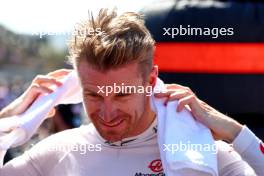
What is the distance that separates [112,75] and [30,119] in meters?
0.37

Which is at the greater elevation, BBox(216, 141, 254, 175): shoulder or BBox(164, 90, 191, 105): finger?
BBox(164, 90, 191, 105): finger

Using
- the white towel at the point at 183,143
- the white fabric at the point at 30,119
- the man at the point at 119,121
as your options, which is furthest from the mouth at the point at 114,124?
the white fabric at the point at 30,119

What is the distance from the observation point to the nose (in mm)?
1852

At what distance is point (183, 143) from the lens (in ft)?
5.88

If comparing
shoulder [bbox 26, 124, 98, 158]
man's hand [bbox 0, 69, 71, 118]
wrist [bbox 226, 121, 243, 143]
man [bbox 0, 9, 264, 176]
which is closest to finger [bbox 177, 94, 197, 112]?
man [bbox 0, 9, 264, 176]

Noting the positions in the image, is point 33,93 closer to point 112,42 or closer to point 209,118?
point 112,42

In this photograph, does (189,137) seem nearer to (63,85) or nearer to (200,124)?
(200,124)

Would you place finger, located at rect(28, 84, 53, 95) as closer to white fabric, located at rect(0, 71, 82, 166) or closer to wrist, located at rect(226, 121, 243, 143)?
white fabric, located at rect(0, 71, 82, 166)

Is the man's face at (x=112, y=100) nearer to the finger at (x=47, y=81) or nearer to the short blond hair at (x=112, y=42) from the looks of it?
the short blond hair at (x=112, y=42)

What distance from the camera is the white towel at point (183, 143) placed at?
1.75m

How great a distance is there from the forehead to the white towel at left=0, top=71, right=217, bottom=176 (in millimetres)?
92

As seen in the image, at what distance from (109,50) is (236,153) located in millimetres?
487

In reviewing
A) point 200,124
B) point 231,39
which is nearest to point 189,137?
point 200,124

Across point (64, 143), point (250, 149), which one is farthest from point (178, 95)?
point (64, 143)
